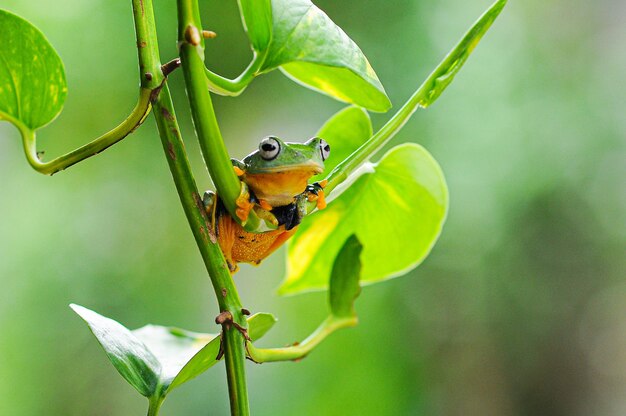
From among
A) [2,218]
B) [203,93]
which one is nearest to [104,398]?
[2,218]

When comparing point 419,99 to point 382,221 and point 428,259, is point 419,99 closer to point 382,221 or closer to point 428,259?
point 382,221

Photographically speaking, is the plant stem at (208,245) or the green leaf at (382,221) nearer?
the plant stem at (208,245)

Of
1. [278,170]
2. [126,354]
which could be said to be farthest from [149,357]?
[278,170]

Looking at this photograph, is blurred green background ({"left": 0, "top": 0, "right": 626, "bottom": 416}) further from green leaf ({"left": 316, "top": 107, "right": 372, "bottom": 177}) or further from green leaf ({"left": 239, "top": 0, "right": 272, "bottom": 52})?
green leaf ({"left": 239, "top": 0, "right": 272, "bottom": 52})

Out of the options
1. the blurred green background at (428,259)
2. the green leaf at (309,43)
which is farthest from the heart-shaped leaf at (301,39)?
the blurred green background at (428,259)

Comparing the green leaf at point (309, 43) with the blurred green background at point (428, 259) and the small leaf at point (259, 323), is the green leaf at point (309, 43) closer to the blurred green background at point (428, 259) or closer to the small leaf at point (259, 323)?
the small leaf at point (259, 323)

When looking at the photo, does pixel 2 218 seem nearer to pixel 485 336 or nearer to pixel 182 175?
pixel 485 336

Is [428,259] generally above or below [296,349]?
below
